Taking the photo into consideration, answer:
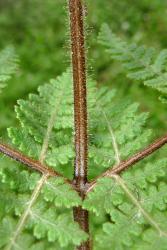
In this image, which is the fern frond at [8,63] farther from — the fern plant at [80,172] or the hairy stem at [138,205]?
the hairy stem at [138,205]

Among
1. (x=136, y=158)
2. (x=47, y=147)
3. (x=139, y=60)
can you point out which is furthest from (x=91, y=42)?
(x=136, y=158)

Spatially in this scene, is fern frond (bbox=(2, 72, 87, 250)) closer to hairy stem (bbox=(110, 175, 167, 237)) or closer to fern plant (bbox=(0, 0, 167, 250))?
fern plant (bbox=(0, 0, 167, 250))

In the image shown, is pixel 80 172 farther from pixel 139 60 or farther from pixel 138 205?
pixel 139 60

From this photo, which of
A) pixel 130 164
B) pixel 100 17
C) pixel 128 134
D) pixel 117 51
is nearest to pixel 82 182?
pixel 130 164

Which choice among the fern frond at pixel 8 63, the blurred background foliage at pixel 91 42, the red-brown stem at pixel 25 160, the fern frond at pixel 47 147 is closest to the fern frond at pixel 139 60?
the fern frond at pixel 47 147

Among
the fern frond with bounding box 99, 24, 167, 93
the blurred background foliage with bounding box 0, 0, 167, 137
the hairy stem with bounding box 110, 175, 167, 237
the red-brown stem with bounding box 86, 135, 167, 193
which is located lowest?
the blurred background foliage with bounding box 0, 0, 167, 137

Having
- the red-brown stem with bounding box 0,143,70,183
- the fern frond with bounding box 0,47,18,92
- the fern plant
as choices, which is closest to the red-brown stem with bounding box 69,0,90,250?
the fern plant
